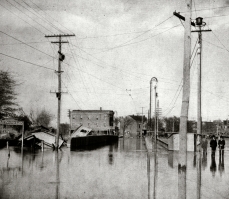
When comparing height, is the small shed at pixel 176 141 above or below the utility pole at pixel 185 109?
below

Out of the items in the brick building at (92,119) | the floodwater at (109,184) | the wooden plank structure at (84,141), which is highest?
the brick building at (92,119)

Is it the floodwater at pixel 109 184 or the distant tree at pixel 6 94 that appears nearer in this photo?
the floodwater at pixel 109 184

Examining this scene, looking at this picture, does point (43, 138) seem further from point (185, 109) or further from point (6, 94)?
point (185, 109)

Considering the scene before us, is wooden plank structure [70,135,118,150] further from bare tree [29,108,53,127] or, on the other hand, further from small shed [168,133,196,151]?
bare tree [29,108,53,127]

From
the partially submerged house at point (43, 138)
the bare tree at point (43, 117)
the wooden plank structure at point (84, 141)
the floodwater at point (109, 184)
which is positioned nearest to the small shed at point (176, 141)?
the wooden plank structure at point (84, 141)

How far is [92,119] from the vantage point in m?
113

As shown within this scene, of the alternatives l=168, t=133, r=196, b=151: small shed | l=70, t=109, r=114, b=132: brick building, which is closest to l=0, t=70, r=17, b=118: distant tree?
l=168, t=133, r=196, b=151: small shed

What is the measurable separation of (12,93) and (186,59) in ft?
111

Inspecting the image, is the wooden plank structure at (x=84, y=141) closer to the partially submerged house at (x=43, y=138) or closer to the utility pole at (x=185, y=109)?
the partially submerged house at (x=43, y=138)

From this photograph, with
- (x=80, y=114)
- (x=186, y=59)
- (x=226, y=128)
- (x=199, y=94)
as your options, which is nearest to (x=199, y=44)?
(x=199, y=94)

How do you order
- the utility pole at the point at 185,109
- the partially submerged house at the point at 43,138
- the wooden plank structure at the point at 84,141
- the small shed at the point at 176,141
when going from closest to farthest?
the utility pole at the point at 185,109 → the small shed at the point at 176,141 → the wooden plank structure at the point at 84,141 → the partially submerged house at the point at 43,138

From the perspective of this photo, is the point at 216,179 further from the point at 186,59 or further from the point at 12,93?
the point at 12,93

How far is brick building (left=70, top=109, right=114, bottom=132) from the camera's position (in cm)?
11156

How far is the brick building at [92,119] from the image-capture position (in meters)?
112
